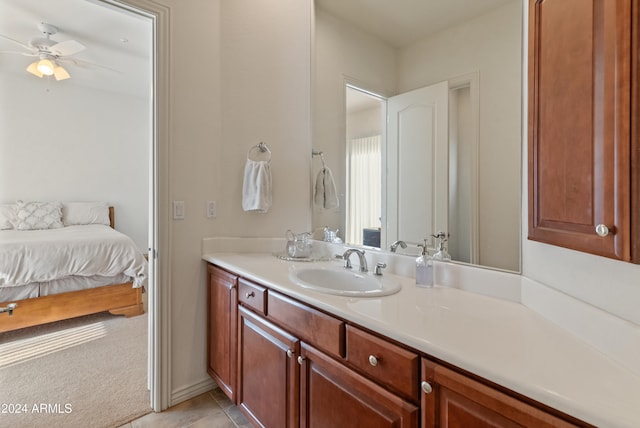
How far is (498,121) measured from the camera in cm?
118

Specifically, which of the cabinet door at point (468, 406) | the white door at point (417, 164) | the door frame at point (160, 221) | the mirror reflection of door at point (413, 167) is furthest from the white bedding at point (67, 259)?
the cabinet door at point (468, 406)

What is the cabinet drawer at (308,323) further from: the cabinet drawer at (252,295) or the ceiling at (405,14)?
the ceiling at (405,14)

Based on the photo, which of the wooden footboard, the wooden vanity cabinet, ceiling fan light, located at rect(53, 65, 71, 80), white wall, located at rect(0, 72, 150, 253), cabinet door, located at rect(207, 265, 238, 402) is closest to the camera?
the wooden vanity cabinet

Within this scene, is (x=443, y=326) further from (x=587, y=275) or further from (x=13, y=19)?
(x=13, y=19)

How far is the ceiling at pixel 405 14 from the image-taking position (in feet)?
4.24

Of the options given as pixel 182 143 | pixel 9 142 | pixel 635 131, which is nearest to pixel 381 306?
pixel 635 131

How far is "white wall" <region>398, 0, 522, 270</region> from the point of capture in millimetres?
1136

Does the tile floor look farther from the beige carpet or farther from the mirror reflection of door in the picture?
the mirror reflection of door

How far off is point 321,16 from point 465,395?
2181 mm

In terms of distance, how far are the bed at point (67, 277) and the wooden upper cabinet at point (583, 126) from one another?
3.57m

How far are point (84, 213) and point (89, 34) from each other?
9.22ft

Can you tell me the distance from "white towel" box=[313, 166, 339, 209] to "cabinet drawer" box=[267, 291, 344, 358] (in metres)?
0.83

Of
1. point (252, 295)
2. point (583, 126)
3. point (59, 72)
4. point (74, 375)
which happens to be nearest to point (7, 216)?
point (59, 72)

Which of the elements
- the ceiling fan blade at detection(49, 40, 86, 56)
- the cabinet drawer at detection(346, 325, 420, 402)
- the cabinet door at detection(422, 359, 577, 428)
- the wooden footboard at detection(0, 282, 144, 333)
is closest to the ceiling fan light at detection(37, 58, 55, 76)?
the ceiling fan blade at detection(49, 40, 86, 56)
